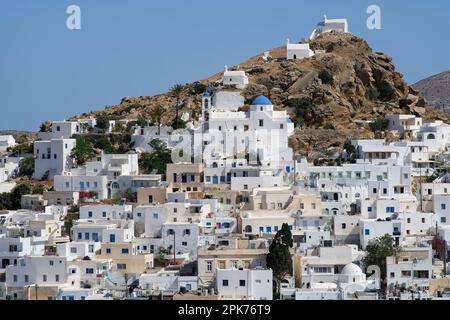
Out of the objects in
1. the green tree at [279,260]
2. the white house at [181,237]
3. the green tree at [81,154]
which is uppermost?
the green tree at [81,154]

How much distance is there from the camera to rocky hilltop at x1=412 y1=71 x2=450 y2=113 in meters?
69.8

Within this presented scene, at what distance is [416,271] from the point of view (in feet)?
64.8

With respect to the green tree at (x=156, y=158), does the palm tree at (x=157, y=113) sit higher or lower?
higher

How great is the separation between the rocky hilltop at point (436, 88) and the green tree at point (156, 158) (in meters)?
40.9

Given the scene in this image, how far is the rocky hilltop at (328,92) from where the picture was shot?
31.7 meters

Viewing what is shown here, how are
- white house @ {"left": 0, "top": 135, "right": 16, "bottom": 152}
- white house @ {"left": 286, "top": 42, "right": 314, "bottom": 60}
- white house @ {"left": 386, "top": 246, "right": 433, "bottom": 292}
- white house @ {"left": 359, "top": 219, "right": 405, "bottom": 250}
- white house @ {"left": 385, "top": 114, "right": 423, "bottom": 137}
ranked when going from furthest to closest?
white house @ {"left": 286, "top": 42, "right": 314, "bottom": 60}
white house @ {"left": 0, "top": 135, "right": 16, "bottom": 152}
white house @ {"left": 385, "top": 114, "right": 423, "bottom": 137}
white house @ {"left": 359, "top": 219, "right": 405, "bottom": 250}
white house @ {"left": 386, "top": 246, "right": 433, "bottom": 292}

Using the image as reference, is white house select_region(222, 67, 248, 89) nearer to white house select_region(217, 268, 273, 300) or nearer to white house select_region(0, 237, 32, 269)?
white house select_region(0, 237, 32, 269)

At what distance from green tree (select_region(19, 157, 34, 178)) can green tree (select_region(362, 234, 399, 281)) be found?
1096 centimetres

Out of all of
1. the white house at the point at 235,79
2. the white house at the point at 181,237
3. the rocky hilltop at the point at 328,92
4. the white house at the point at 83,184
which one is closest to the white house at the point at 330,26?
the rocky hilltop at the point at 328,92

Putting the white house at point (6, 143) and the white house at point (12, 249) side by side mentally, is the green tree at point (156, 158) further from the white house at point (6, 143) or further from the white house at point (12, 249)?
the white house at point (12, 249)

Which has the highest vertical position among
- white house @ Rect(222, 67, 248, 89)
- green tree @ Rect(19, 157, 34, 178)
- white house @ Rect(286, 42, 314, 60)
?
white house @ Rect(286, 42, 314, 60)

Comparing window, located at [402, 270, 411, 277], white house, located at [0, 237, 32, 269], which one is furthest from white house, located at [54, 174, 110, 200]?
window, located at [402, 270, 411, 277]

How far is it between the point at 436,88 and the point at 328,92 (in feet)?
137

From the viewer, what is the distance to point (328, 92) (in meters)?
32.9
